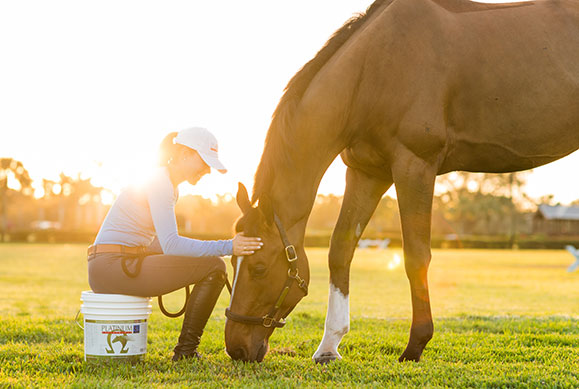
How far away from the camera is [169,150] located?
406 centimetres

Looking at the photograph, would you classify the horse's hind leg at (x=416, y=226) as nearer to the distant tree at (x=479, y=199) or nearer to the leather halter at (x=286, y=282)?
the leather halter at (x=286, y=282)

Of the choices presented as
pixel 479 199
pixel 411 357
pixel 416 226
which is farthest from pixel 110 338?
pixel 479 199

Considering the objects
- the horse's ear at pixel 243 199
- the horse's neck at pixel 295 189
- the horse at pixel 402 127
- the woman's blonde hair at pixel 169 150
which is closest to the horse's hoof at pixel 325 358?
the horse at pixel 402 127

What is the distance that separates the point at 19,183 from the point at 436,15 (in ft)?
253

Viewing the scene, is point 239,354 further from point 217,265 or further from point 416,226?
point 416,226

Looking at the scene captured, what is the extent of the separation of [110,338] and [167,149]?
1.40m

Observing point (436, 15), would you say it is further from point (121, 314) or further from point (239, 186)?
point (121, 314)

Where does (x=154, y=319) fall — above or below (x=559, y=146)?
below

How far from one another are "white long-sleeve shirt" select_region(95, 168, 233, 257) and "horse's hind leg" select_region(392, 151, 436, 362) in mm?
1232

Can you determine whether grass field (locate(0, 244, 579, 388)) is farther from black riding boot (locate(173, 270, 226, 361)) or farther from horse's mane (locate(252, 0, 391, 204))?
horse's mane (locate(252, 0, 391, 204))

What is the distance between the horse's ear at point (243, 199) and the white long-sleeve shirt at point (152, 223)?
0.25 metres

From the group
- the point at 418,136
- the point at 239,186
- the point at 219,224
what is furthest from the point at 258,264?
the point at 219,224

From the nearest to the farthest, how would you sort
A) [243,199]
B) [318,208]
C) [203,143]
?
[243,199] → [203,143] → [318,208]

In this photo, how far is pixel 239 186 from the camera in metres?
3.52
